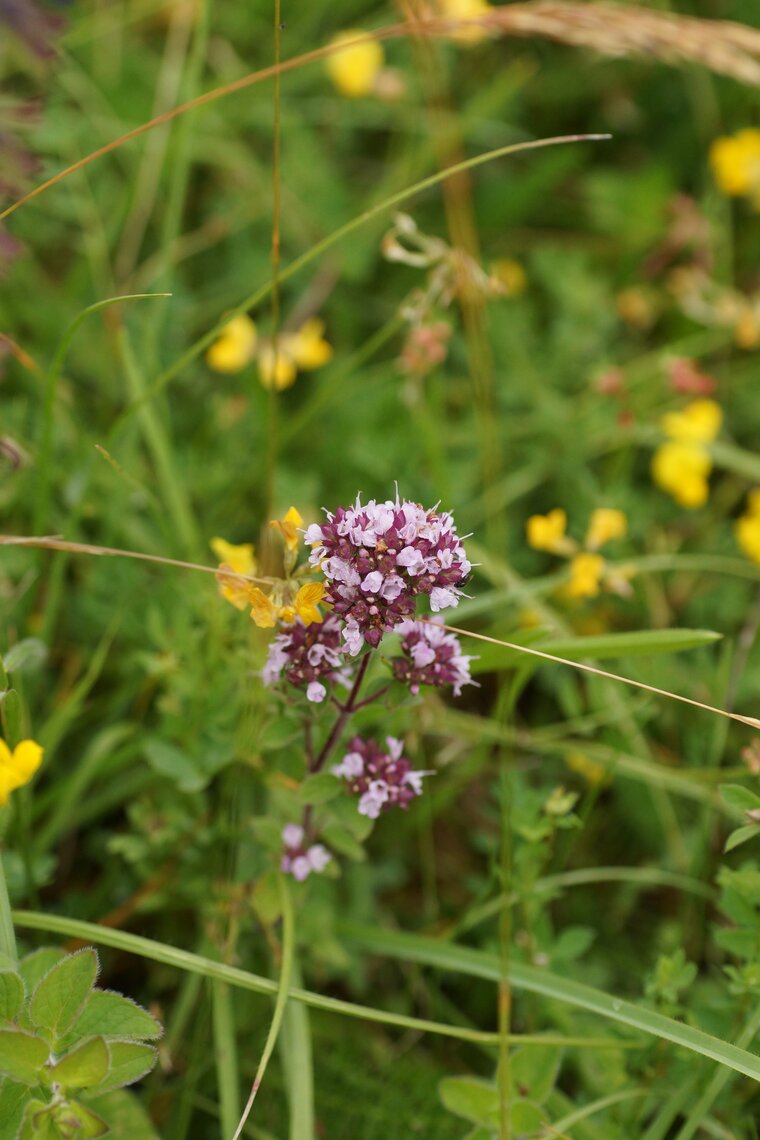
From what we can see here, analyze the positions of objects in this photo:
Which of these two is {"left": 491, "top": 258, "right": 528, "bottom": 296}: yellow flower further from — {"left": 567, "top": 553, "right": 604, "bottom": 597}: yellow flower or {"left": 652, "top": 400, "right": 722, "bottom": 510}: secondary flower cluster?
{"left": 567, "top": 553, "right": 604, "bottom": 597}: yellow flower

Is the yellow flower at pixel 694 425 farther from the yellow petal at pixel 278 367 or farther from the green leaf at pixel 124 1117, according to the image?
the green leaf at pixel 124 1117

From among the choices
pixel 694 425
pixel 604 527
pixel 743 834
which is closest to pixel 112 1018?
pixel 743 834

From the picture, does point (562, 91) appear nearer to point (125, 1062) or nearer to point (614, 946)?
point (614, 946)

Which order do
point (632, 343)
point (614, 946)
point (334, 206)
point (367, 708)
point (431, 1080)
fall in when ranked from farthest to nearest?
point (632, 343) < point (334, 206) < point (614, 946) < point (431, 1080) < point (367, 708)

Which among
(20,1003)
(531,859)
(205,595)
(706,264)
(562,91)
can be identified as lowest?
(531,859)

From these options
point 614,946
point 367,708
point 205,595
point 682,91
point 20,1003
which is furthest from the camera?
point 682,91

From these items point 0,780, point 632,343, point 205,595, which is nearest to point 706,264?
point 632,343
